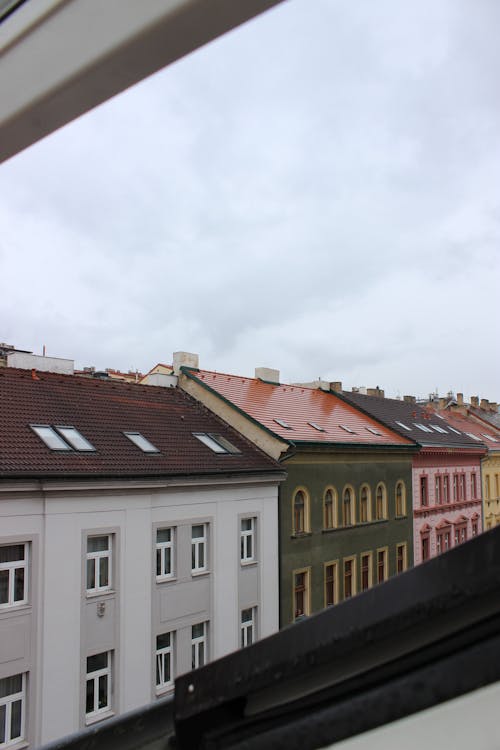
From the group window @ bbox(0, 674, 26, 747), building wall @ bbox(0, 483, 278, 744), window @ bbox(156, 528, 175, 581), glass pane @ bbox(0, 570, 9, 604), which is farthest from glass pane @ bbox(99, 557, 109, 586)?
window @ bbox(0, 674, 26, 747)

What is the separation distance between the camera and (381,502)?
683 inches

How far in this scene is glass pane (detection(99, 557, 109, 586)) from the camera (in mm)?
10250

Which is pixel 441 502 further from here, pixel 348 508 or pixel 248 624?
pixel 248 624

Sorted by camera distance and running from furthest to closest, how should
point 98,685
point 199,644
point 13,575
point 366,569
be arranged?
point 366,569, point 199,644, point 98,685, point 13,575

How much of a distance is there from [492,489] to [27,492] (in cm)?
1942

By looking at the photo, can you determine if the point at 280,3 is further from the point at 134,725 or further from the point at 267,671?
the point at 134,725

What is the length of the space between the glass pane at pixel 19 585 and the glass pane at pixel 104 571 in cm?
135

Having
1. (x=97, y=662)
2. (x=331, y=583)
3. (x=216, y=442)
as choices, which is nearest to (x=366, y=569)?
(x=331, y=583)

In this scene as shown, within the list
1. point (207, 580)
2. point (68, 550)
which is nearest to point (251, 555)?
point (207, 580)

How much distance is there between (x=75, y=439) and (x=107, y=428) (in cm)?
105

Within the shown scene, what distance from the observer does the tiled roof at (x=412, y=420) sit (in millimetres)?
20422

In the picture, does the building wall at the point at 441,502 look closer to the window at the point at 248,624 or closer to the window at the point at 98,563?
the window at the point at 248,624

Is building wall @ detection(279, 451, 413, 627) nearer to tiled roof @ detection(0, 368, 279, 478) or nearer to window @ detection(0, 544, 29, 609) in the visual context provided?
tiled roof @ detection(0, 368, 279, 478)

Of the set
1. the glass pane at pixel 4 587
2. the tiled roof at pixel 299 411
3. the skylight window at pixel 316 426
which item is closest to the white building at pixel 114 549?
the glass pane at pixel 4 587
